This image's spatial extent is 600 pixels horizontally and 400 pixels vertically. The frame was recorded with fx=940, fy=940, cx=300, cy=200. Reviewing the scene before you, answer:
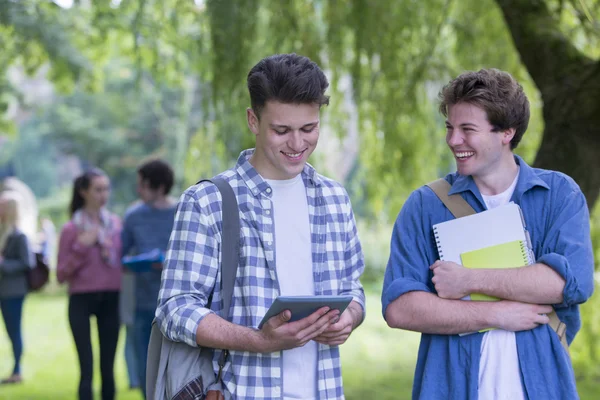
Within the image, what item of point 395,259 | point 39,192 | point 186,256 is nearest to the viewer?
point 186,256

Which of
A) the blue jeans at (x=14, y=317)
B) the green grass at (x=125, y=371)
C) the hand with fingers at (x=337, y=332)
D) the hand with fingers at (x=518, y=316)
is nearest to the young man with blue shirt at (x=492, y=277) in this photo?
the hand with fingers at (x=518, y=316)

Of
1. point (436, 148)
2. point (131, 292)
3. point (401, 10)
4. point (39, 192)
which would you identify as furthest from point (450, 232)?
point (39, 192)

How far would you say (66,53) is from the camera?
9438 mm

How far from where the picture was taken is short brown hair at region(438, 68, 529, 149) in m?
2.75

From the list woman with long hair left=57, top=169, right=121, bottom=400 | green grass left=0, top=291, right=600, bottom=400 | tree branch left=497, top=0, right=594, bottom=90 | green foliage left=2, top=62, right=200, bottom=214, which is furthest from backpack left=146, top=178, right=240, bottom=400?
green foliage left=2, top=62, right=200, bottom=214

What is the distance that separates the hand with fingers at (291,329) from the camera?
2.47 metres

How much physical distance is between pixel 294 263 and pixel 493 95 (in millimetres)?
762

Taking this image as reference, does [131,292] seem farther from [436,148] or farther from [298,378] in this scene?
→ [298,378]

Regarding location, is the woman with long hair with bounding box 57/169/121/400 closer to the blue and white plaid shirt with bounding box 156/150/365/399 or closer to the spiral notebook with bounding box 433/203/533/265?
the blue and white plaid shirt with bounding box 156/150/365/399

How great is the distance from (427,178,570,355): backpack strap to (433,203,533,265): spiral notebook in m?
0.06

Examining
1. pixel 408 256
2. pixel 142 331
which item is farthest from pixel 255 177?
pixel 142 331

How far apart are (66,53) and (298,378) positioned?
742 centimetres

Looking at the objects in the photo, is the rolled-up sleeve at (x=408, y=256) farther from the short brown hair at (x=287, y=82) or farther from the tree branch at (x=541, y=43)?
the tree branch at (x=541, y=43)

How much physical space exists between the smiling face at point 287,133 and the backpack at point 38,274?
6.22 metres
